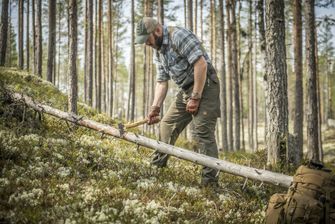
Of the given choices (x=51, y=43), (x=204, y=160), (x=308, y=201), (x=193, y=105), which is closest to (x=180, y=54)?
(x=193, y=105)

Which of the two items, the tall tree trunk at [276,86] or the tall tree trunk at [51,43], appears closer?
the tall tree trunk at [276,86]

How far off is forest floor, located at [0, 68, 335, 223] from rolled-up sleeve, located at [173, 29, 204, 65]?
2308 millimetres

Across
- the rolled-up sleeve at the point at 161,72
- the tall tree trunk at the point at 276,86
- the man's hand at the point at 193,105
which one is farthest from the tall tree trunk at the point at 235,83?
the man's hand at the point at 193,105

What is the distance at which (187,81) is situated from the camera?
20.5 feet

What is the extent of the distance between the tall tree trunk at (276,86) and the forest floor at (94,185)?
179 centimetres

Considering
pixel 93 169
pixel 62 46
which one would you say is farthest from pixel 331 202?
pixel 62 46

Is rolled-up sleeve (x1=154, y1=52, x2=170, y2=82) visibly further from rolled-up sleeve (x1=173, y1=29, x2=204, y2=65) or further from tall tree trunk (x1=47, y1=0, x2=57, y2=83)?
tall tree trunk (x1=47, y1=0, x2=57, y2=83)

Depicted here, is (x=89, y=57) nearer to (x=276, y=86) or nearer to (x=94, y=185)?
(x=276, y=86)

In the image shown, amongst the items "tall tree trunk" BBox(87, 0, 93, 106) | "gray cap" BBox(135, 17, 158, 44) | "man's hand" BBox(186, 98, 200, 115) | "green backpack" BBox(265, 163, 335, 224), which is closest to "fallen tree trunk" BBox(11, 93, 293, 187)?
"man's hand" BBox(186, 98, 200, 115)

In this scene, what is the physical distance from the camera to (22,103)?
313 inches

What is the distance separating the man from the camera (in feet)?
19.1

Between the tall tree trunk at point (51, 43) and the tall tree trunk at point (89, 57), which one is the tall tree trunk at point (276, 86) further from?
the tall tree trunk at point (51, 43)

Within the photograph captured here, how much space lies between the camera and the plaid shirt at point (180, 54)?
229 inches

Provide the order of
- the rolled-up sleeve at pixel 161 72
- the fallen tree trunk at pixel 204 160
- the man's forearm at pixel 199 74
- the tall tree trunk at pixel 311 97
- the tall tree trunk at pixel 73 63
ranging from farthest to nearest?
the tall tree trunk at pixel 311 97 < the tall tree trunk at pixel 73 63 < the rolled-up sleeve at pixel 161 72 < the man's forearm at pixel 199 74 < the fallen tree trunk at pixel 204 160
